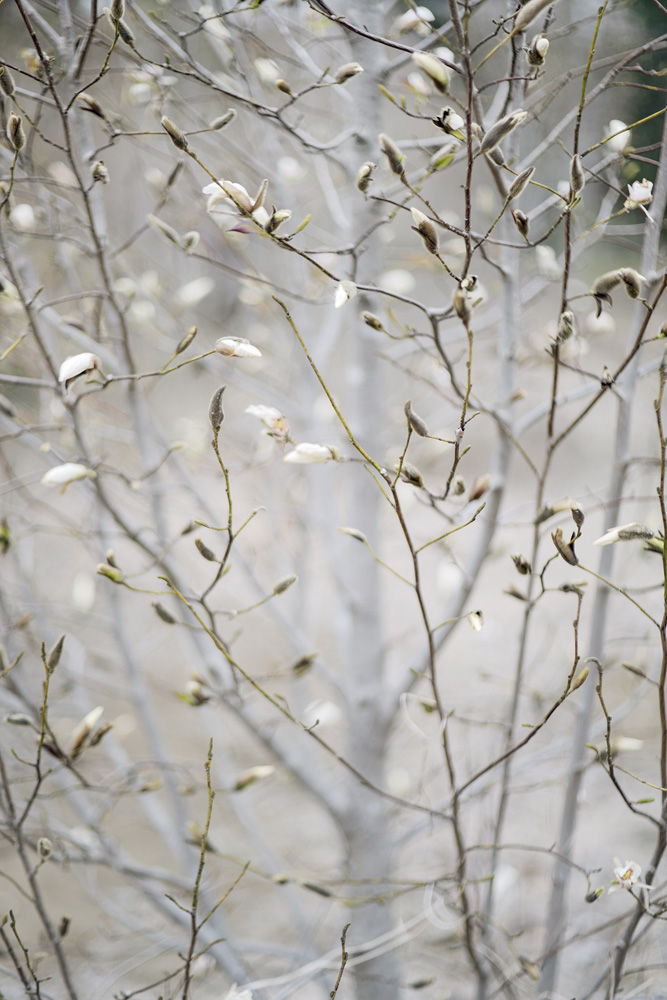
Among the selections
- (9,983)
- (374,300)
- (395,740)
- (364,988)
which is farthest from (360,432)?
(395,740)

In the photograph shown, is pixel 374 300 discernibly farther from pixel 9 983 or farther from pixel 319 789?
pixel 9 983

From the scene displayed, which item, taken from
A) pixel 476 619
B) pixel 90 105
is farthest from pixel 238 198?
pixel 476 619

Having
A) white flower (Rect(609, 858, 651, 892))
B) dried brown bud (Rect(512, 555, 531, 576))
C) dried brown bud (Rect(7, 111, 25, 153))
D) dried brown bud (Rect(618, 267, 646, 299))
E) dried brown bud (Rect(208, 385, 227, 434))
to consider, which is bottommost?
white flower (Rect(609, 858, 651, 892))

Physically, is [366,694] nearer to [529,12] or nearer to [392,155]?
[392,155]

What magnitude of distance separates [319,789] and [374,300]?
2.67 feet

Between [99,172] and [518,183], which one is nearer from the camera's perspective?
[518,183]

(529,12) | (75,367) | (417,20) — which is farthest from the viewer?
(417,20)

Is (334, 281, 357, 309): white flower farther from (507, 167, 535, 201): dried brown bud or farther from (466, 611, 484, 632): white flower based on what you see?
(466, 611, 484, 632): white flower

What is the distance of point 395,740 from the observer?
2773mm

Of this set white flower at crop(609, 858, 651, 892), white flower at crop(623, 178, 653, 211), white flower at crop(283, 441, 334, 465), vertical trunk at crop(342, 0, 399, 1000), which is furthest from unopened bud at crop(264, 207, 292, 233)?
white flower at crop(609, 858, 651, 892)

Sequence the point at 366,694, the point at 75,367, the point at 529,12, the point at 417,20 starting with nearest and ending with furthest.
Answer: the point at 529,12 < the point at 75,367 < the point at 417,20 < the point at 366,694

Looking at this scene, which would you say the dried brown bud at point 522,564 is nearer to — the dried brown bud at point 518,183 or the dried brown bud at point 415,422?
the dried brown bud at point 415,422

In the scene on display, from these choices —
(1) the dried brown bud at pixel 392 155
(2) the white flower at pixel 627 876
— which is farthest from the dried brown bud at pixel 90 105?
(2) the white flower at pixel 627 876

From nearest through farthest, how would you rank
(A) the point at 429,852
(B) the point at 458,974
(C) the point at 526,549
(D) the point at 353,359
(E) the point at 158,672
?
(D) the point at 353,359 < (B) the point at 458,974 < (A) the point at 429,852 < (E) the point at 158,672 < (C) the point at 526,549
